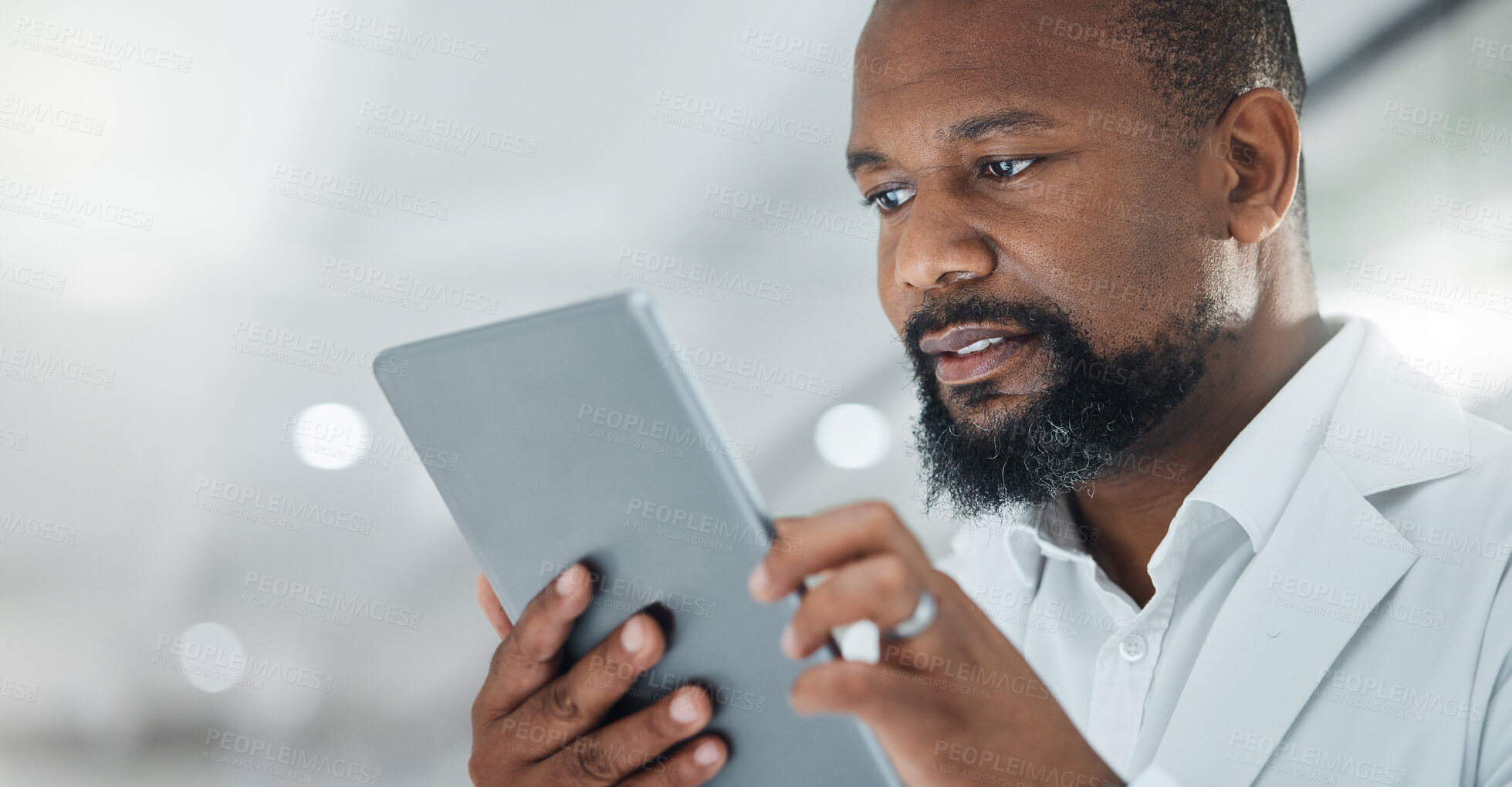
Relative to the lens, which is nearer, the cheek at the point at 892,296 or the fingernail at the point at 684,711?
the fingernail at the point at 684,711

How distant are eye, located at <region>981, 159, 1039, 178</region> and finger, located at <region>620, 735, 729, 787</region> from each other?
3.16 feet

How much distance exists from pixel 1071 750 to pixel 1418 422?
893mm

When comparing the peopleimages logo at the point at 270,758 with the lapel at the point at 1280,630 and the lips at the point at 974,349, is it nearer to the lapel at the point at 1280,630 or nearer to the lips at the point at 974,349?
the lips at the point at 974,349

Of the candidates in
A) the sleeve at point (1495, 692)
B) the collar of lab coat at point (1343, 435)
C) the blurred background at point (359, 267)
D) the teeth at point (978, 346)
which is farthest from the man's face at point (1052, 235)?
the blurred background at point (359, 267)

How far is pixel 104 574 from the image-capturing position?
3002mm

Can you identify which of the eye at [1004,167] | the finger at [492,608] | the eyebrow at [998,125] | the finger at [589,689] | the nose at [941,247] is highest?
the eyebrow at [998,125]

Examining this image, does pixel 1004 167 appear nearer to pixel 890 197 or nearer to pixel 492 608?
pixel 890 197

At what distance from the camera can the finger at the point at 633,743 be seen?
2.93ft

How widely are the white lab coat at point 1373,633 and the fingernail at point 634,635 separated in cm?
77

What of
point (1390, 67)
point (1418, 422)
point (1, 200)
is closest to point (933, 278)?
point (1418, 422)

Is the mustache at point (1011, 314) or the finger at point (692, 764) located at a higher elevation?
the mustache at point (1011, 314)

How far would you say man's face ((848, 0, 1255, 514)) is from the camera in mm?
1399

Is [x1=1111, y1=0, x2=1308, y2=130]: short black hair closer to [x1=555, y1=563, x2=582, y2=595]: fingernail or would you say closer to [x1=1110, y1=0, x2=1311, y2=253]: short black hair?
[x1=1110, y1=0, x2=1311, y2=253]: short black hair

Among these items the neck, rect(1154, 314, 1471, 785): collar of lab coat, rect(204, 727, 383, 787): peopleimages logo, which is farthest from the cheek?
rect(204, 727, 383, 787): peopleimages logo
